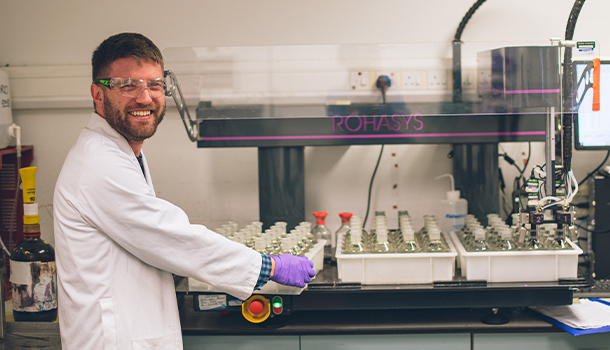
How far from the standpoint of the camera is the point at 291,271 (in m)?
1.36

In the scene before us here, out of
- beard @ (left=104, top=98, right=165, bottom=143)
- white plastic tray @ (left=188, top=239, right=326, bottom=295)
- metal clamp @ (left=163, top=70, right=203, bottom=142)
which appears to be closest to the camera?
beard @ (left=104, top=98, right=165, bottom=143)

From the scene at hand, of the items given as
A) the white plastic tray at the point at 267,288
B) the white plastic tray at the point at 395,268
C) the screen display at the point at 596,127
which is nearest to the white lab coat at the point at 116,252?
the white plastic tray at the point at 267,288

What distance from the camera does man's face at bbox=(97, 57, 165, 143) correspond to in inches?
50.1

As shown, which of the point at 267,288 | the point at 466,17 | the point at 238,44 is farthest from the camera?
the point at 238,44

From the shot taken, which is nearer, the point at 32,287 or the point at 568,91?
the point at 568,91

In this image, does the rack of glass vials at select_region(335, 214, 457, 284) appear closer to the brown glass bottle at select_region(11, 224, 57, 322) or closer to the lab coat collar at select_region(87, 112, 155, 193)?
the lab coat collar at select_region(87, 112, 155, 193)

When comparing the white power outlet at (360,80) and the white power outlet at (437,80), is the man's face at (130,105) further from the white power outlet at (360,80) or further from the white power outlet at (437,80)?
the white power outlet at (437,80)

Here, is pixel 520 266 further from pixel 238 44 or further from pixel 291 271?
pixel 238 44

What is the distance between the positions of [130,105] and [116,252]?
0.38 meters

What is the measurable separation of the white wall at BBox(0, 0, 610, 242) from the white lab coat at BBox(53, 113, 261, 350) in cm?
114

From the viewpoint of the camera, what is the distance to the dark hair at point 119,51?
127 cm

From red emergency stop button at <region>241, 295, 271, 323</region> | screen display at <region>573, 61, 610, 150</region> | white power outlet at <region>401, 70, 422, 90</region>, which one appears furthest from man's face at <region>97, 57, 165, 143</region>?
screen display at <region>573, 61, 610, 150</region>

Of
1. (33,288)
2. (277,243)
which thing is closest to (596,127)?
(277,243)

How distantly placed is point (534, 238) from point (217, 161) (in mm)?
1456
